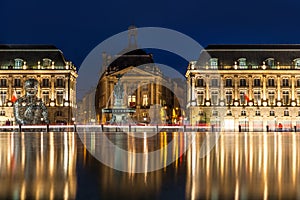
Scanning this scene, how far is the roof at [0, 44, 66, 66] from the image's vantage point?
97.2m

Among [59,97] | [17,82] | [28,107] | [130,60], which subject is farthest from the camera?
[130,60]

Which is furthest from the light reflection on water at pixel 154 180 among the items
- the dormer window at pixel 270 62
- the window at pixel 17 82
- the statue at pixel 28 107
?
the window at pixel 17 82

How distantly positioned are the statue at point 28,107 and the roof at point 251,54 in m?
48.6

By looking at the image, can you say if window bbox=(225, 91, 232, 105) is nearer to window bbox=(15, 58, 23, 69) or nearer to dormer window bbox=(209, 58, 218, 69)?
dormer window bbox=(209, 58, 218, 69)

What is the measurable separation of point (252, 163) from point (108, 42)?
12049 centimetres

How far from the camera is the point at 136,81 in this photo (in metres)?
111

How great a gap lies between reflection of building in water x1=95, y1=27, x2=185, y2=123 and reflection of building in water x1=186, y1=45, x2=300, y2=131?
1467 centimetres

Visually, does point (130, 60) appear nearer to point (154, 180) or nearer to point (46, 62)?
point (46, 62)

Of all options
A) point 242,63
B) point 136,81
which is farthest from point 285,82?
point 136,81

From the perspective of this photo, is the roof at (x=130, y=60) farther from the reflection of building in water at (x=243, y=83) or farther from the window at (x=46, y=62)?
the window at (x=46, y=62)

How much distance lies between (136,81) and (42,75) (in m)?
22.6

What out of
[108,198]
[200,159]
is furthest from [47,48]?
[108,198]

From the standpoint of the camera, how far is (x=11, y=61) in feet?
318

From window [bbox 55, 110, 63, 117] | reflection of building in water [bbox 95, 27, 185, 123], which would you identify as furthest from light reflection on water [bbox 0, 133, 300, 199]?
reflection of building in water [bbox 95, 27, 185, 123]
